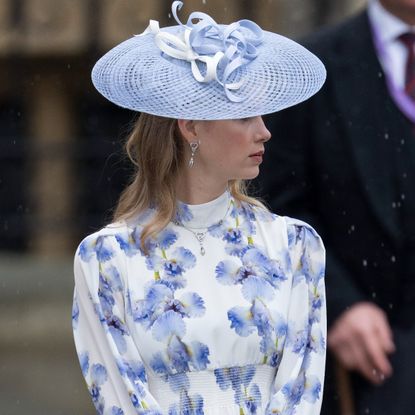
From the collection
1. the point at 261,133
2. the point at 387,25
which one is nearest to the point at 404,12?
the point at 387,25

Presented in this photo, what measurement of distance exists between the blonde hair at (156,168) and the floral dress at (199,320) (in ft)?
0.10

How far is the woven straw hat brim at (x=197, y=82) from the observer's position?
12.9ft

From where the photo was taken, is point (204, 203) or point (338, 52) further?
point (338, 52)

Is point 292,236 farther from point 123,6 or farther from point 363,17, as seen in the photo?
point 123,6

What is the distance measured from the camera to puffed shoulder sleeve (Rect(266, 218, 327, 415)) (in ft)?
13.2

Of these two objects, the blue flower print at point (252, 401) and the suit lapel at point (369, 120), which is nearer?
the blue flower print at point (252, 401)

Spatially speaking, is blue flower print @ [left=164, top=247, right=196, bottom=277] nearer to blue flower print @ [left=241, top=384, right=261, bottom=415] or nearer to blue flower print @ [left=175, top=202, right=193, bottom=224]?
blue flower print @ [left=175, top=202, right=193, bottom=224]

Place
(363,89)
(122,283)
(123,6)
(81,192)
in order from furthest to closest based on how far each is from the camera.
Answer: (81,192), (123,6), (363,89), (122,283)

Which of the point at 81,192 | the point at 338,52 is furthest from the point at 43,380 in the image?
the point at 338,52

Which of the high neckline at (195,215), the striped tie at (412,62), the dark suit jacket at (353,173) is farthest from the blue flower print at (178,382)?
the striped tie at (412,62)

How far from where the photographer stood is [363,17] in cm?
464

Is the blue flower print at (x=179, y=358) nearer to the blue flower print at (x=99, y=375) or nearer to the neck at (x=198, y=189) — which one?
the blue flower print at (x=99, y=375)

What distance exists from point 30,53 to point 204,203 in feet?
14.9

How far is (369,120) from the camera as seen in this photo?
456 centimetres
